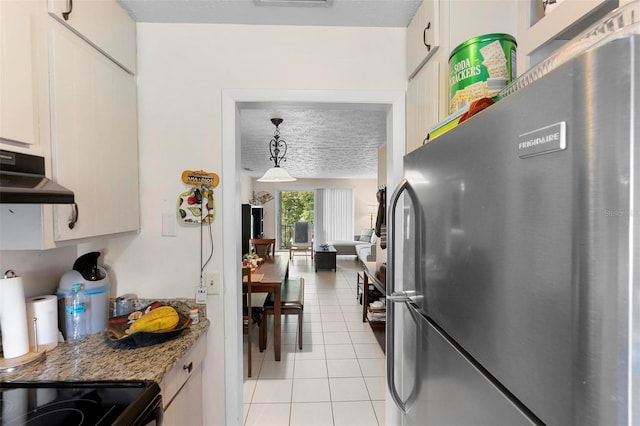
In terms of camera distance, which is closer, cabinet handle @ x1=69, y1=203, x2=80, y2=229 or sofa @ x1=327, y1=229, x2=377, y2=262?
cabinet handle @ x1=69, y1=203, x2=80, y2=229

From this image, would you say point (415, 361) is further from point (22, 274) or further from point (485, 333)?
point (22, 274)

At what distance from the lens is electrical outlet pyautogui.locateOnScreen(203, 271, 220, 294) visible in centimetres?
163

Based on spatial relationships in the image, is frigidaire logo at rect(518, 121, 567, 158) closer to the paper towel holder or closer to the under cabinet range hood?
the under cabinet range hood

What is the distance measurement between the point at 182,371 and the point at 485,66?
1.69m

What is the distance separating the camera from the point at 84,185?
123 cm

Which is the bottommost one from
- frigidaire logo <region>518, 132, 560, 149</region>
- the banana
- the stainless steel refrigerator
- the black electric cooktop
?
the black electric cooktop

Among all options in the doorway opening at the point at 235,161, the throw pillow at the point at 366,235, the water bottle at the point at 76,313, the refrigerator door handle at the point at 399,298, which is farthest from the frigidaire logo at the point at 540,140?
the throw pillow at the point at 366,235

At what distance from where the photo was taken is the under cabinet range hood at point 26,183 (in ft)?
2.79

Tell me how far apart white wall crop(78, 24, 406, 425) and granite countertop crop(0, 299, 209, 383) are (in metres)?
0.35

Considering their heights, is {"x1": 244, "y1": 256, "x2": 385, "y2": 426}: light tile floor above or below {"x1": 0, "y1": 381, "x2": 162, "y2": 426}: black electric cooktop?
below

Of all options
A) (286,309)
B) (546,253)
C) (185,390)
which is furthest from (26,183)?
(286,309)

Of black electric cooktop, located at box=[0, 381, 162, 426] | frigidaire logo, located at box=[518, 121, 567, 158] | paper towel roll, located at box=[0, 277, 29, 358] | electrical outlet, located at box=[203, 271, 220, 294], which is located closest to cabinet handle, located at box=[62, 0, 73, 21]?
paper towel roll, located at box=[0, 277, 29, 358]

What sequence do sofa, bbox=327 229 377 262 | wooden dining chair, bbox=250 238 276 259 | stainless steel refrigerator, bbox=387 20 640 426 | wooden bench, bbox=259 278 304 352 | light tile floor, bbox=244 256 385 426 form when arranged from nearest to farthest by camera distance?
stainless steel refrigerator, bbox=387 20 640 426 < light tile floor, bbox=244 256 385 426 < wooden bench, bbox=259 278 304 352 < wooden dining chair, bbox=250 238 276 259 < sofa, bbox=327 229 377 262

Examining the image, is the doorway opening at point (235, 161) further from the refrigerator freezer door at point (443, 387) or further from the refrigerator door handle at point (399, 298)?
the refrigerator freezer door at point (443, 387)
